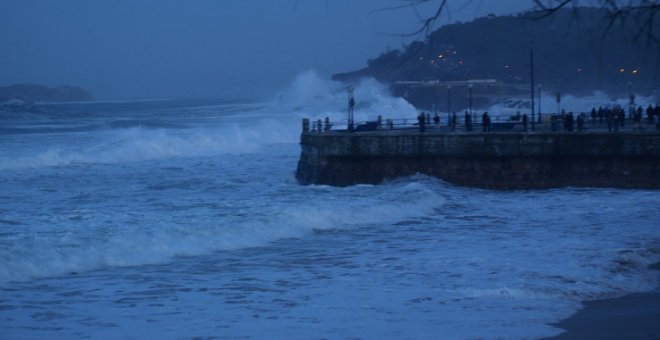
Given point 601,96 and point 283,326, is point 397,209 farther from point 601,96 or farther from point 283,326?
point 601,96

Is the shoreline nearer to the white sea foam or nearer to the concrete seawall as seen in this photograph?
the white sea foam

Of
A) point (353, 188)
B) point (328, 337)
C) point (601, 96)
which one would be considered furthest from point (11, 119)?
point (328, 337)

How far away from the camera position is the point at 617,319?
1039cm

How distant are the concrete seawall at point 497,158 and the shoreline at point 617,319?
1644cm

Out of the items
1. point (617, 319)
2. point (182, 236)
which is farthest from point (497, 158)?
point (617, 319)

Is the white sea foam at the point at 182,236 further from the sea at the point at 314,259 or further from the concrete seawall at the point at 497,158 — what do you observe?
the concrete seawall at the point at 497,158

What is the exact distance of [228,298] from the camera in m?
11.9

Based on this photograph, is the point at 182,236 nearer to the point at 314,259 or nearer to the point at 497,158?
the point at 314,259

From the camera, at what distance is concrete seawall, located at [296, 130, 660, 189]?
1088 inches

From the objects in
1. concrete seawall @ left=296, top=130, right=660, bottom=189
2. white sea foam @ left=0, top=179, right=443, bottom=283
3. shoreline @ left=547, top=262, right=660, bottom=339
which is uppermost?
concrete seawall @ left=296, top=130, right=660, bottom=189

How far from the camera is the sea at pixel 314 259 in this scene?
34.3ft

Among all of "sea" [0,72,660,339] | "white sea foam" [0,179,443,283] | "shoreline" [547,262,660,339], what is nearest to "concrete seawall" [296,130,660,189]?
"sea" [0,72,660,339]

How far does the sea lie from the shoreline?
9.6 inches

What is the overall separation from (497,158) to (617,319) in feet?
61.3
